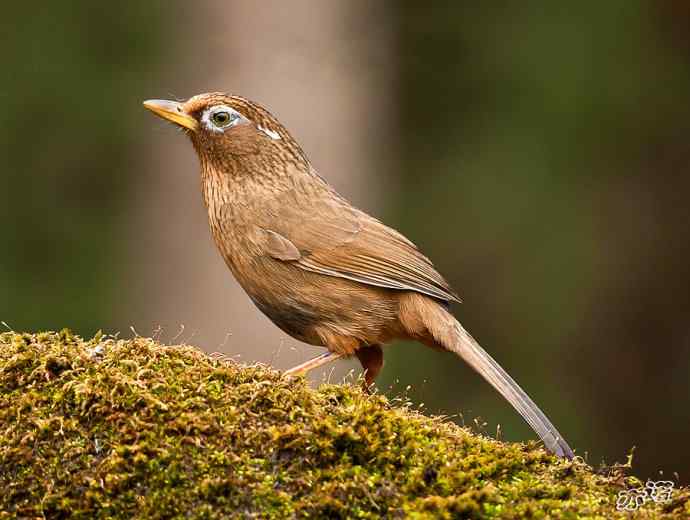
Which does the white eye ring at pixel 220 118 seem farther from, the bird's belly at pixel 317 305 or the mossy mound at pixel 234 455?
the mossy mound at pixel 234 455

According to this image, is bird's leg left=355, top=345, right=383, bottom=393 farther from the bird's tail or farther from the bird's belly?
the bird's tail

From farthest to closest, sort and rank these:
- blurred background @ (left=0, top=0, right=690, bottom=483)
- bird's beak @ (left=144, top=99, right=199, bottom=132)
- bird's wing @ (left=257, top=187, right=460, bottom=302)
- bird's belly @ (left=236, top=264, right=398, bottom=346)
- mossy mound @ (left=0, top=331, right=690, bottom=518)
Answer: blurred background @ (left=0, top=0, right=690, bottom=483) < bird's beak @ (left=144, top=99, right=199, bottom=132) < bird's wing @ (left=257, top=187, right=460, bottom=302) < bird's belly @ (left=236, top=264, right=398, bottom=346) < mossy mound @ (left=0, top=331, right=690, bottom=518)

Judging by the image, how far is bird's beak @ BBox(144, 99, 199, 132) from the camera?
5809 millimetres

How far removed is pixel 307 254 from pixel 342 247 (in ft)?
0.74

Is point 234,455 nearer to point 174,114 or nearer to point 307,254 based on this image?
point 307,254

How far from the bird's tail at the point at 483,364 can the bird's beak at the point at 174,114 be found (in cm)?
155

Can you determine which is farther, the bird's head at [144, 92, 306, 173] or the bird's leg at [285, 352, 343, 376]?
the bird's head at [144, 92, 306, 173]

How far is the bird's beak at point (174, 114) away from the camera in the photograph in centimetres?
581

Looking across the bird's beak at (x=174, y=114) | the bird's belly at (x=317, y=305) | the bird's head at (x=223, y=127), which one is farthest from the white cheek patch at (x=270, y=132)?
the bird's belly at (x=317, y=305)

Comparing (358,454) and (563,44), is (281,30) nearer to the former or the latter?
(563,44)
